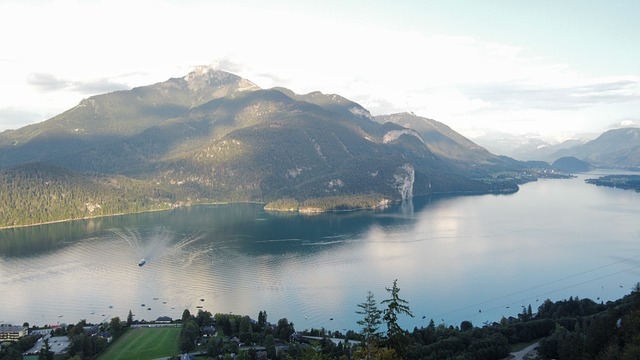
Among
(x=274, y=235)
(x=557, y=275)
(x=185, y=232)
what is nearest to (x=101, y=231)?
(x=185, y=232)

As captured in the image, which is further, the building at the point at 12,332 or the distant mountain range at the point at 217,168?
the distant mountain range at the point at 217,168

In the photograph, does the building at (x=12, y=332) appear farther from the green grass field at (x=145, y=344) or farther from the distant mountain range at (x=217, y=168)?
the distant mountain range at (x=217, y=168)

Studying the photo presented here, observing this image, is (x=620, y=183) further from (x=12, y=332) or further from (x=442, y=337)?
(x=12, y=332)

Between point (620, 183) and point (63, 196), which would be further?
point (620, 183)

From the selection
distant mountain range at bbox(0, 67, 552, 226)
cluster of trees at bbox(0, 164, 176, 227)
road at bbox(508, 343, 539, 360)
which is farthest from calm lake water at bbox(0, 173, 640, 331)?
distant mountain range at bbox(0, 67, 552, 226)

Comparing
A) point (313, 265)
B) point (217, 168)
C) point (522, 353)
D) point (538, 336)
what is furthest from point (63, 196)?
point (522, 353)

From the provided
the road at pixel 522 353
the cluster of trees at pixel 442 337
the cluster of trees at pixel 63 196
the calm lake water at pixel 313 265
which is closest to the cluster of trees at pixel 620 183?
the calm lake water at pixel 313 265
